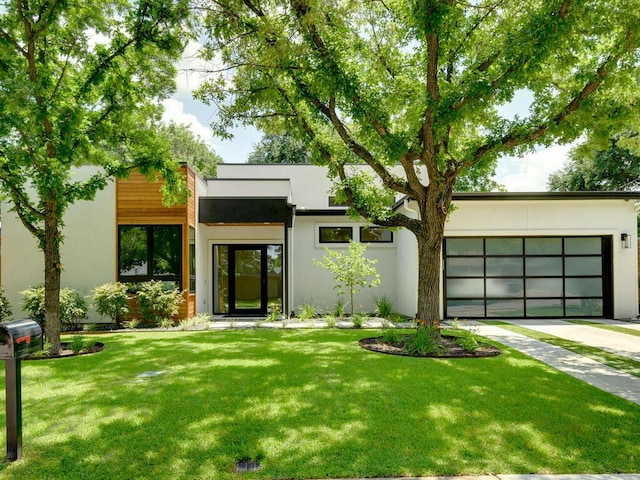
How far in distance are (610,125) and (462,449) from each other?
24.1 ft

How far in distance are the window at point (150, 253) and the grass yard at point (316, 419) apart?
5.31 metres

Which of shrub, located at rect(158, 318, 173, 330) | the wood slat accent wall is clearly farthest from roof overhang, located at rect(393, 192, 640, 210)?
shrub, located at rect(158, 318, 173, 330)

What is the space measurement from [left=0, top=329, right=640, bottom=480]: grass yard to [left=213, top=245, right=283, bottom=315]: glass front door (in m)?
7.91

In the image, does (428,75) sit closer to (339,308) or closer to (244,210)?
(244,210)

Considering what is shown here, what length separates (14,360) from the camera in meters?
3.70

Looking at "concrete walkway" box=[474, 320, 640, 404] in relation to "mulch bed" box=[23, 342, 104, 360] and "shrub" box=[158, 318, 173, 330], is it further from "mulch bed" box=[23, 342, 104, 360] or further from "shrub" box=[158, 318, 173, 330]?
"mulch bed" box=[23, 342, 104, 360]

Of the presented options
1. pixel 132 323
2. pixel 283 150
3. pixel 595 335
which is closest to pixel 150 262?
pixel 132 323

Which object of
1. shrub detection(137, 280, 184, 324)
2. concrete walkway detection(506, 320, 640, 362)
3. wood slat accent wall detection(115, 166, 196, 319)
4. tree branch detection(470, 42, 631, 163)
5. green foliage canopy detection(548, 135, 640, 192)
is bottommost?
concrete walkway detection(506, 320, 640, 362)

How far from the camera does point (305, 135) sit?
10.1 metres

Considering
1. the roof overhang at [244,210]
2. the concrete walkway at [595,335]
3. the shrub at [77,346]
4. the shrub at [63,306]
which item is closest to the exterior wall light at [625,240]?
the concrete walkway at [595,335]

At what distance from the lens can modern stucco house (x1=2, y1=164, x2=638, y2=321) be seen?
13148 millimetres

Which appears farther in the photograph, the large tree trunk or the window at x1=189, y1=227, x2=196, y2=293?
the window at x1=189, y1=227, x2=196, y2=293


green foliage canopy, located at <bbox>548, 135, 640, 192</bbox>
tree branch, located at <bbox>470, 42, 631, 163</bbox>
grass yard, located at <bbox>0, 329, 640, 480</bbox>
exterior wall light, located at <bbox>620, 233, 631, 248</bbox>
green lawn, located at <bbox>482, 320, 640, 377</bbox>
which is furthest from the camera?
green foliage canopy, located at <bbox>548, 135, 640, 192</bbox>

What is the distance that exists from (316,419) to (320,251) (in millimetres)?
12045
